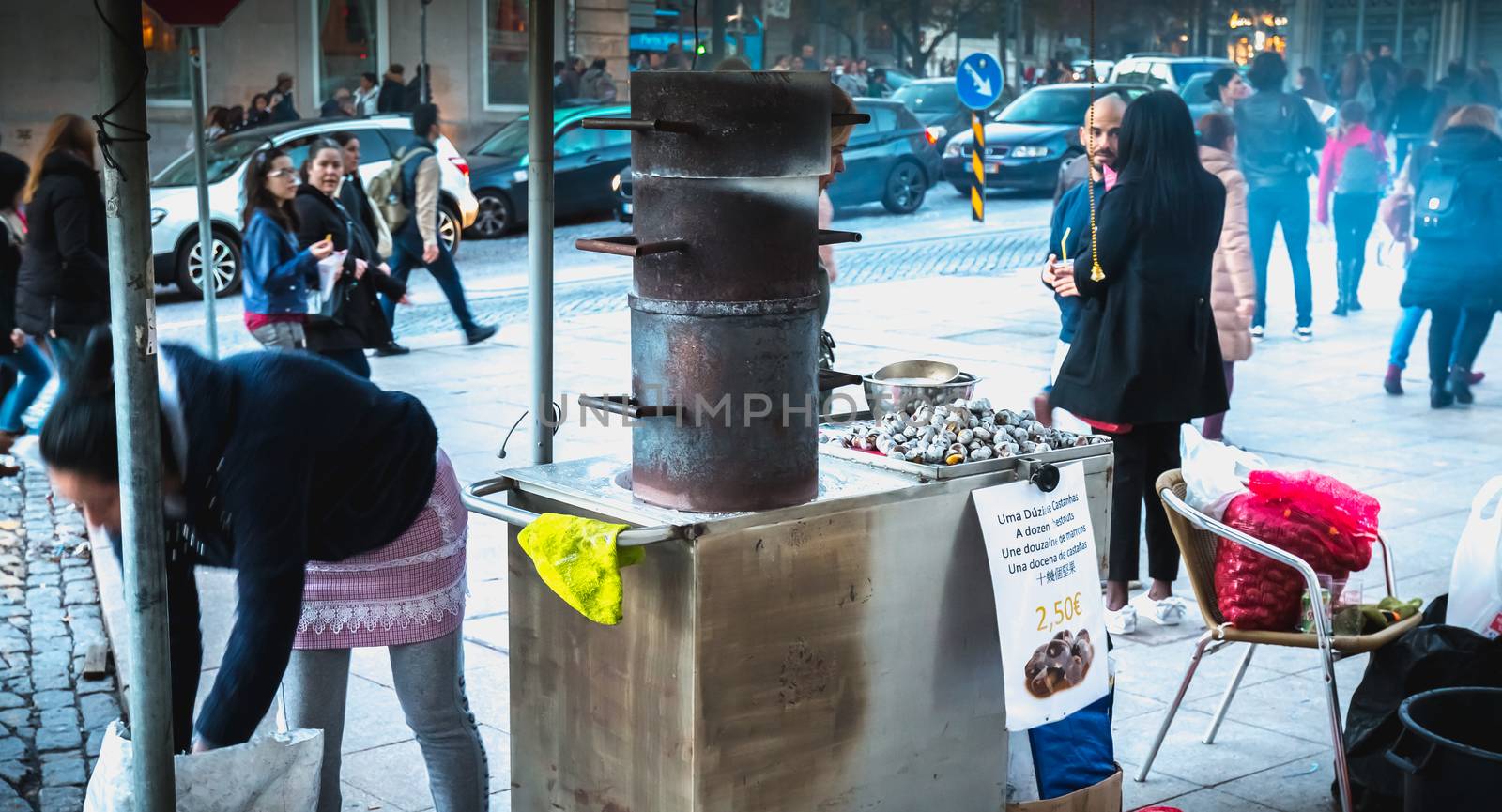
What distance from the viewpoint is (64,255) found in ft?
25.6

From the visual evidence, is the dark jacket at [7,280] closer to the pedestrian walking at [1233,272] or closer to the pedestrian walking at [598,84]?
the pedestrian walking at [1233,272]

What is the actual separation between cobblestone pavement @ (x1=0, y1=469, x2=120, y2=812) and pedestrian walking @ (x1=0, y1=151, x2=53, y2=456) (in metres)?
0.70

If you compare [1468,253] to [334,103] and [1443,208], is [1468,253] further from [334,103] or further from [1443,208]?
[334,103]

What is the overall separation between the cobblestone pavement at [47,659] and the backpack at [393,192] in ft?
14.2

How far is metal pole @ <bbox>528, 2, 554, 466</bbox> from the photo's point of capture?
3.79 metres

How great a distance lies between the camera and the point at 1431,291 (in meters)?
9.48

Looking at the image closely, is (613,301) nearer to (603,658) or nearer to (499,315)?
(499,315)

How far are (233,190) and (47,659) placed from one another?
33.8 ft

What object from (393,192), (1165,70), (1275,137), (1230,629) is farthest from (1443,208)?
(1165,70)

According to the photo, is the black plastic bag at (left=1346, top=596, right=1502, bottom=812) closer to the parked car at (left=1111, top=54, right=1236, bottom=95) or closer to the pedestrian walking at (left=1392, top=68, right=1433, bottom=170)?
the pedestrian walking at (left=1392, top=68, right=1433, bottom=170)

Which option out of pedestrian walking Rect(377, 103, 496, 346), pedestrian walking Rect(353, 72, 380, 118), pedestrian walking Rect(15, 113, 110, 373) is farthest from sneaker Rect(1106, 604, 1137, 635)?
pedestrian walking Rect(353, 72, 380, 118)

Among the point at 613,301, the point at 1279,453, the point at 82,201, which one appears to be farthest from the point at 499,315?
the point at 1279,453

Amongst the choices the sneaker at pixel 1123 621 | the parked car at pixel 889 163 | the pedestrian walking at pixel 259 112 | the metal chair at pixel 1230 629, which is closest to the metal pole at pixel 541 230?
the metal chair at pixel 1230 629

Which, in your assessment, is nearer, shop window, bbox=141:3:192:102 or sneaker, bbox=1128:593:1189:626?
sneaker, bbox=1128:593:1189:626
